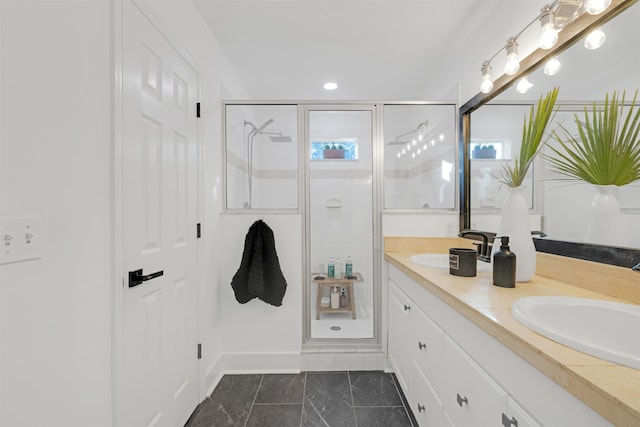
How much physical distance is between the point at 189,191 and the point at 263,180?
68 centimetres

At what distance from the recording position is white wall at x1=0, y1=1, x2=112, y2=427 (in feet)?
2.33

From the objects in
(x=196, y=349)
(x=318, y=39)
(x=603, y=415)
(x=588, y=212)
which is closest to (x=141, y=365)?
(x=196, y=349)

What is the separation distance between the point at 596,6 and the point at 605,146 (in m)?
0.51

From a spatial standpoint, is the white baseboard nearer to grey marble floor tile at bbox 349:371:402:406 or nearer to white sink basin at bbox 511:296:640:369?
grey marble floor tile at bbox 349:371:402:406

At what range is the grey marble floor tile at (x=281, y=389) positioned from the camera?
1815 millimetres

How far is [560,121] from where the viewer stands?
1.21m

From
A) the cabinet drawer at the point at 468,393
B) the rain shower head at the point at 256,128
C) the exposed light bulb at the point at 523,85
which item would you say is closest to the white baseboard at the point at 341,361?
the cabinet drawer at the point at 468,393

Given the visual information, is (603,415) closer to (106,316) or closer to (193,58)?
(106,316)

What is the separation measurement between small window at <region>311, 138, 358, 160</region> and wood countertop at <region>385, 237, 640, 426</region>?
0.94 meters

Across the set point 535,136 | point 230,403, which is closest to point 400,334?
point 230,403

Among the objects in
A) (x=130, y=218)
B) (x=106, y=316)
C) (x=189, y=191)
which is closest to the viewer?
(x=106, y=316)

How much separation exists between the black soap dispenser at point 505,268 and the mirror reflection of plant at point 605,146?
0.40 m

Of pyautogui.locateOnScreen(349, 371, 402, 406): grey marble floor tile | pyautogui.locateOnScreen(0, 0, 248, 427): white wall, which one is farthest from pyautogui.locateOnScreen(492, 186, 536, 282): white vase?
pyautogui.locateOnScreen(0, 0, 248, 427): white wall

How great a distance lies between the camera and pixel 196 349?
1.74 meters
